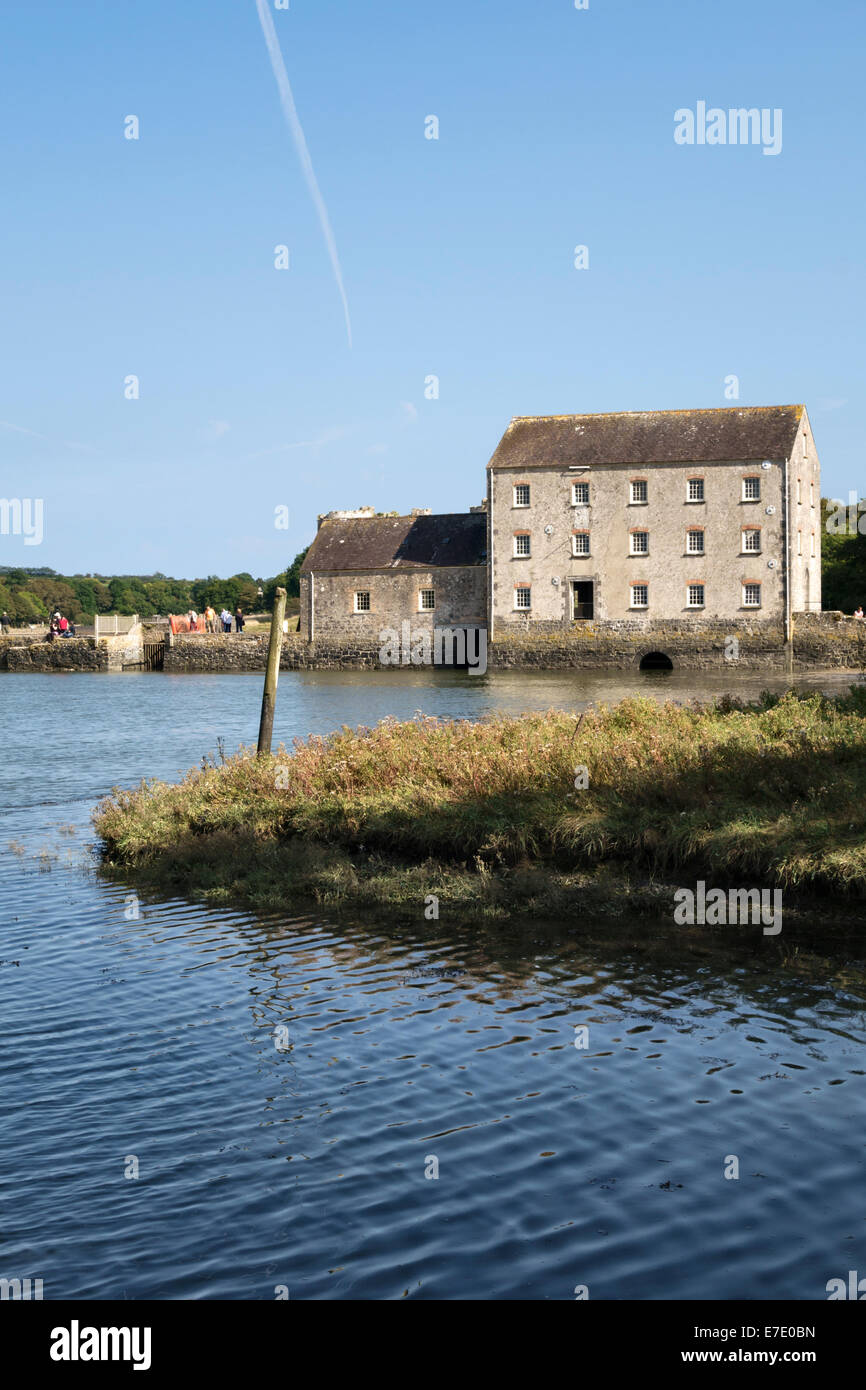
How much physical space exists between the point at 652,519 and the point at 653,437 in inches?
181

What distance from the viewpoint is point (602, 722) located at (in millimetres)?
18656

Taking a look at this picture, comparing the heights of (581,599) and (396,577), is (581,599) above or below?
below

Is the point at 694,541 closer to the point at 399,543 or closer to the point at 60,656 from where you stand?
the point at 399,543

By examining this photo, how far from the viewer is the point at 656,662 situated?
69.8 meters

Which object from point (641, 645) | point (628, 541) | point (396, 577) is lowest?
point (641, 645)

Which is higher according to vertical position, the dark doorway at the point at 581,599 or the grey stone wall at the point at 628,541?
the grey stone wall at the point at 628,541

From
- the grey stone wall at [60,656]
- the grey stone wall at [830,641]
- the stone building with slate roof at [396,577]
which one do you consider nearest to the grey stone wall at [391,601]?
the stone building with slate roof at [396,577]

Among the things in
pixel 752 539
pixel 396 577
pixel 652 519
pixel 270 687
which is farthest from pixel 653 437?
pixel 270 687

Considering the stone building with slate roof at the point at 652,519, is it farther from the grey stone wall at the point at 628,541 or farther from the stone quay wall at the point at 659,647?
the stone quay wall at the point at 659,647

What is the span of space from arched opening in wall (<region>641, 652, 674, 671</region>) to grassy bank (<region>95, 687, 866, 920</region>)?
5062cm

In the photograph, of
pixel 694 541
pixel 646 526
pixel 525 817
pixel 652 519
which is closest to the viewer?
pixel 525 817

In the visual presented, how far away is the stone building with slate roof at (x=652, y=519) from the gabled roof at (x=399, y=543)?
5.15 metres

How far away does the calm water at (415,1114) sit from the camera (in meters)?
6.21
